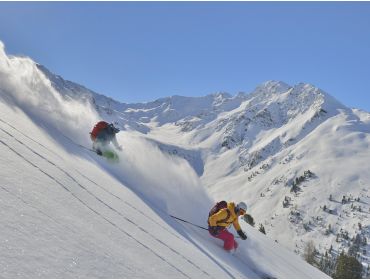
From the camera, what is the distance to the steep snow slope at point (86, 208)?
6.88 m

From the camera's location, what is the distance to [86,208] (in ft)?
31.6

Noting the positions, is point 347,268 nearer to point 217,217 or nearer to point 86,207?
Answer: point 217,217

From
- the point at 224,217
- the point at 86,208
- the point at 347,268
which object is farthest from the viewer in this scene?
the point at 347,268

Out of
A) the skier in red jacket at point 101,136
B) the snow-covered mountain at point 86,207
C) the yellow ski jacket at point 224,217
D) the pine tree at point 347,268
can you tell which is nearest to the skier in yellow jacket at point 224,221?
the yellow ski jacket at point 224,217

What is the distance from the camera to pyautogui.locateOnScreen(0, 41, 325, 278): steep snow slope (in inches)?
271

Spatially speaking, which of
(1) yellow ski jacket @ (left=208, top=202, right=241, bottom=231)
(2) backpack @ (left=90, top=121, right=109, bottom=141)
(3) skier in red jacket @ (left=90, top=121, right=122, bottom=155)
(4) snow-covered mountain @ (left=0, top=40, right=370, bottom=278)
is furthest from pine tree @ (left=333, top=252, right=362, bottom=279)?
(2) backpack @ (left=90, top=121, right=109, bottom=141)

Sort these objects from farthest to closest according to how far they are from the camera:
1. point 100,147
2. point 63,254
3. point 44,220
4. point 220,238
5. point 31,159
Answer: point 100,147 < point 220,238 < point 31,159 < point 44,220 < point 63,254

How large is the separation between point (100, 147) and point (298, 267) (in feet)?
29.6

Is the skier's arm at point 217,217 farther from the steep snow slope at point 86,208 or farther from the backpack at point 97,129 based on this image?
the backpack at point 97,129

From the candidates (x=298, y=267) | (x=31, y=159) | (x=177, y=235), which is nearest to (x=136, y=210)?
(x=177, y=235)

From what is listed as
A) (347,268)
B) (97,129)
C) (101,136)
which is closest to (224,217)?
(101,136)

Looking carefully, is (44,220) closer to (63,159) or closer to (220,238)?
(63,159)

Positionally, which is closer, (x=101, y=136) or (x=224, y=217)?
(x=224, y=217)

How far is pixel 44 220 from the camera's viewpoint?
24.8 ft
